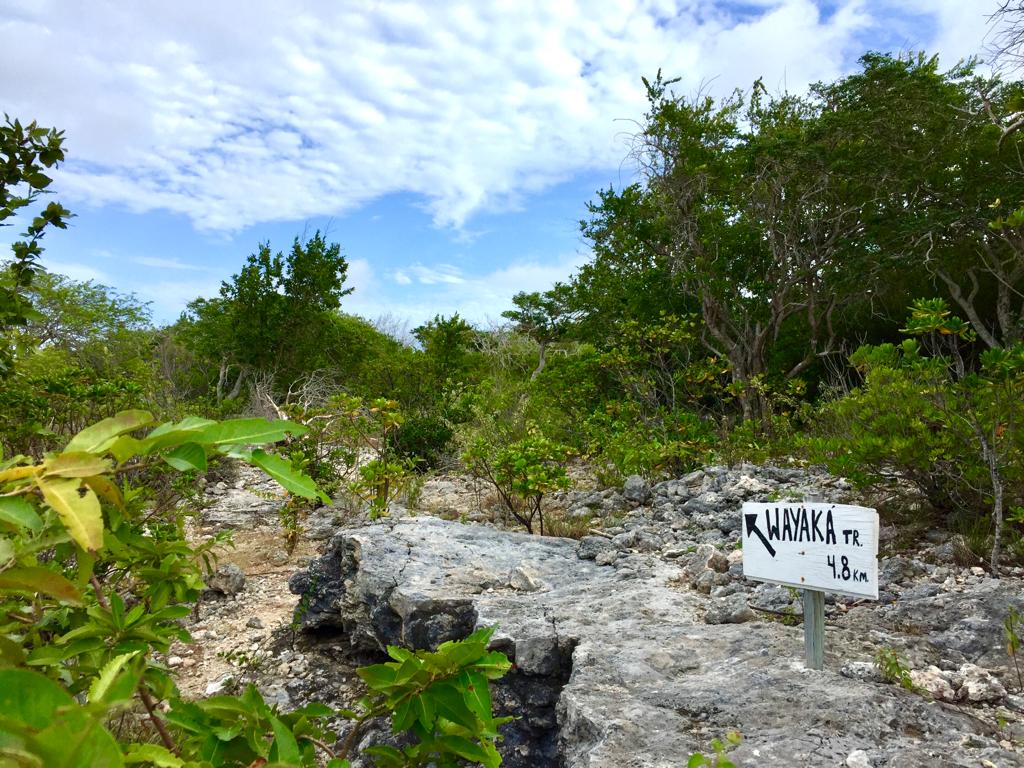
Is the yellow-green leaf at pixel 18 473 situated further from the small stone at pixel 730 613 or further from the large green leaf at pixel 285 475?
the small stone at pixel 730 613

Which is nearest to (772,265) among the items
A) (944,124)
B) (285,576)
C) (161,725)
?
(944,124)

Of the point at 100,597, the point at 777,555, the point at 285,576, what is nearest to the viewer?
the point at 100,597

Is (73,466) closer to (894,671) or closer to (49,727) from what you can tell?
(49,727)

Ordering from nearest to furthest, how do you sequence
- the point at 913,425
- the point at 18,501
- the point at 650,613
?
1. the point at 18,501
2. the point at 650,613
3. the point at 913,425

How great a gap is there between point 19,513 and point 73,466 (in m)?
0.06

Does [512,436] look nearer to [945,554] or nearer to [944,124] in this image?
[945,554]

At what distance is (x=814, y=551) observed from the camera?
236 cm

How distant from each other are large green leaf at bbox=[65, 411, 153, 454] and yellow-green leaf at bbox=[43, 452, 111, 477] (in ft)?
0.05

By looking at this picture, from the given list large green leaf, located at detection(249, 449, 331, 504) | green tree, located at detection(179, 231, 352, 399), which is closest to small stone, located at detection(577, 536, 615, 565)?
large green leaf, located at detection(249, 449, 331, 504)

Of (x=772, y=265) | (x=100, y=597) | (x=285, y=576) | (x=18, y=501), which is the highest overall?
(x=772, y=265)

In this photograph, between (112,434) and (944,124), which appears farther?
(944,124)

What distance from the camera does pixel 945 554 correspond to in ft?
Result: 11.0

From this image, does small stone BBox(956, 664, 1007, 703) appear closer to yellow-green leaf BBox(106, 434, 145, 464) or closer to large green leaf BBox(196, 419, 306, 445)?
large green leaf BBox(196, 419, 306, 445)

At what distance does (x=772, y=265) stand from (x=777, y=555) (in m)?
7.87
